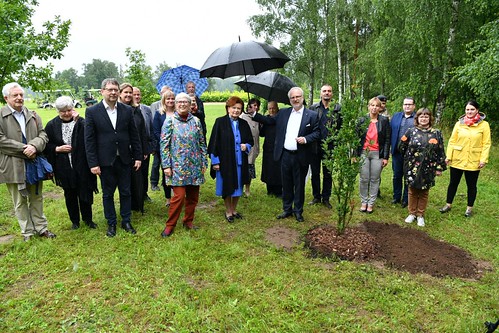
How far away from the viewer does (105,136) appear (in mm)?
4434

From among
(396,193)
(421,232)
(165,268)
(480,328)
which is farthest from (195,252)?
(396,193)

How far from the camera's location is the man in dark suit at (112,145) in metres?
4.38

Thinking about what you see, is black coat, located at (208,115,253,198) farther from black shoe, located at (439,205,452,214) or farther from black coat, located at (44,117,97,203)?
black shoe, located at (439,205,452,214)

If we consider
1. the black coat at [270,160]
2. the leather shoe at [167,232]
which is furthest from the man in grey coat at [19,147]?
the black coat at [270,160]

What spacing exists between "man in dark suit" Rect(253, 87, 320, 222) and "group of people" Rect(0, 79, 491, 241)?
0.05 ft

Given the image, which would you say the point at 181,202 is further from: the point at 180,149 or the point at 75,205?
the point at 75,205

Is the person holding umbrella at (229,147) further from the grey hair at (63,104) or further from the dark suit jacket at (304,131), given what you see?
the grey hair at (63,104)

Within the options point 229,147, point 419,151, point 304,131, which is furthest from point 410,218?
point 229,147

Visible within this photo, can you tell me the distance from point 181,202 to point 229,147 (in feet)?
3.66

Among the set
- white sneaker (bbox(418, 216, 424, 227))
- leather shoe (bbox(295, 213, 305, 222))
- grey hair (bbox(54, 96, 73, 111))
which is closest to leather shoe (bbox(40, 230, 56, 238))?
grey hair (bbox(54, 96, 73, 111))

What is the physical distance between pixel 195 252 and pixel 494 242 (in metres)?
4.22

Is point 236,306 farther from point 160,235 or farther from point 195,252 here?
point 160,235

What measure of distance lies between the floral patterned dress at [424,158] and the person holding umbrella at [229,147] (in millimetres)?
2632

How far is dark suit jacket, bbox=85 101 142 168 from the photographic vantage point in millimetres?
4363
